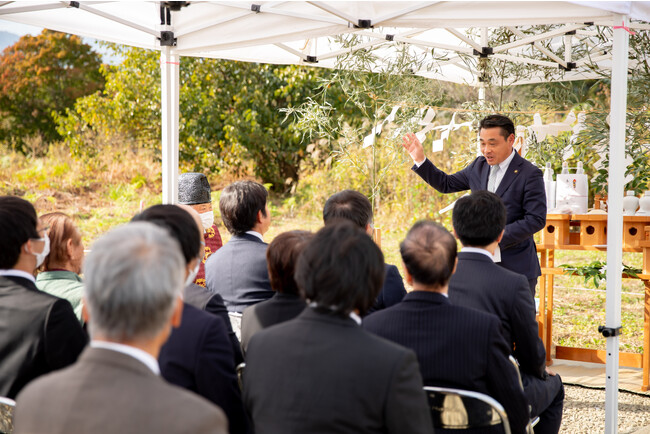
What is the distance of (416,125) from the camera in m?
7.20

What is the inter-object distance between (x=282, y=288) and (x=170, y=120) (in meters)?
2.50

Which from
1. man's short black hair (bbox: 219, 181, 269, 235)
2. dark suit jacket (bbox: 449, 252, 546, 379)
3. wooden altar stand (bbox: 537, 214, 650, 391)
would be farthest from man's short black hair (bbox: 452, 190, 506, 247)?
wooden altar stand (bbox: 537, 214, 650, 391)

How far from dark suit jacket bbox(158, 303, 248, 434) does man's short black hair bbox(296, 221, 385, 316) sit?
1.28 feet

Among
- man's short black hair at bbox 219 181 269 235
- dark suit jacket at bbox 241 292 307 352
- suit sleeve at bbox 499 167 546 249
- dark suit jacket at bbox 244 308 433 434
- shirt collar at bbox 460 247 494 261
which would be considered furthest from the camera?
suit sleeve at bbox 499 167 546 249

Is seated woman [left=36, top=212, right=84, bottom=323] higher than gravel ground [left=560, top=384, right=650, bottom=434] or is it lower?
higher

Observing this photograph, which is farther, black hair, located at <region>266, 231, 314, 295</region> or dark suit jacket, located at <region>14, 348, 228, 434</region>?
black hair, located at <region>266, 231, 314, 295</region>

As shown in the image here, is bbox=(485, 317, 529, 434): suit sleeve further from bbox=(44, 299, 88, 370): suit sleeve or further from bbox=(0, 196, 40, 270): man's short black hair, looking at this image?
bbox=(0, 196, 40, 270): man's short black hair

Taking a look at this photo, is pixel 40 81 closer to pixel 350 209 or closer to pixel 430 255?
pixel 350 209

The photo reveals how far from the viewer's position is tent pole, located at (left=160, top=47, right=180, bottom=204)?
4.41 metres

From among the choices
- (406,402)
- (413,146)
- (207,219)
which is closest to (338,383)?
(406,402)

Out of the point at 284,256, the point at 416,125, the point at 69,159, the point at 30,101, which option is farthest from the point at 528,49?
the point at 30,101

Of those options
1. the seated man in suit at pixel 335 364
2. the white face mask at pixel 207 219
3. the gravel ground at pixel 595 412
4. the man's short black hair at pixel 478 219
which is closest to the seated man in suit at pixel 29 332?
the seated man in suit at pixel 335 364

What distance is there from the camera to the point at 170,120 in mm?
4484

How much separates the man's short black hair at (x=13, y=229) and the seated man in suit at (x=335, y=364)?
1.00 m
